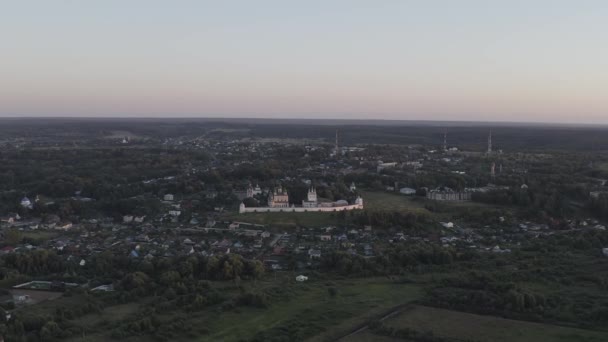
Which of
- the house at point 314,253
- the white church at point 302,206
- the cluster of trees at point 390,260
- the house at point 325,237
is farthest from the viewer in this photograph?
the white church at point 302,206

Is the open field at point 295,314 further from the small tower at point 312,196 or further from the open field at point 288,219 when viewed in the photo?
the small tower at point 312,196

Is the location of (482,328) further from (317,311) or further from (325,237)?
(325,237)

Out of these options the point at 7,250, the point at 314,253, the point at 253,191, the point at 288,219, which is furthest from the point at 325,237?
the point at 7,250

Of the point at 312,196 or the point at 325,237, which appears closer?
the point at 325,237

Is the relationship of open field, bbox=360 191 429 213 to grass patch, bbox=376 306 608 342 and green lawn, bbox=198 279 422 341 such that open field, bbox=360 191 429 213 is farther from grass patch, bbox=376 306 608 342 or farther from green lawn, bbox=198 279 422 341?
grass patch, bbox=376 306 608 342

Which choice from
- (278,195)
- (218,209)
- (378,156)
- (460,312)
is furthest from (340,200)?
(378,156)

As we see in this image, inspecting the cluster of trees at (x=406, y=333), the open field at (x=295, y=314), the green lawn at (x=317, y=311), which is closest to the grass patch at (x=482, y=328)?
the cluster of trees at (x=406, y=333)

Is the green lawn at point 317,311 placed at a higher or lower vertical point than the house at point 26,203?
lower
